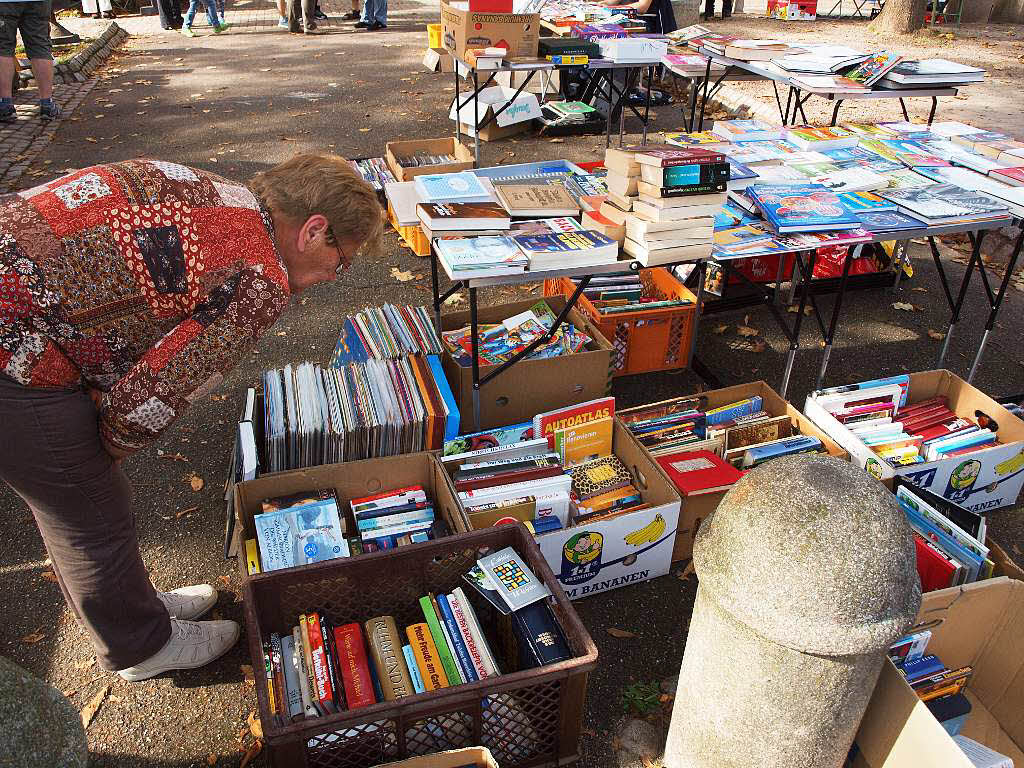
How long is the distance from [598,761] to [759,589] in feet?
3.36

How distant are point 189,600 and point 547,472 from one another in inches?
54.2

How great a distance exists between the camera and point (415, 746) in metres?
2.10

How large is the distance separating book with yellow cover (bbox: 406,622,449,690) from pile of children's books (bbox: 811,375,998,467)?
6.69 ft

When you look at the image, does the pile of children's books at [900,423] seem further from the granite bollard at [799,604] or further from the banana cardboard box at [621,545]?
the granite bollard at [799,604]

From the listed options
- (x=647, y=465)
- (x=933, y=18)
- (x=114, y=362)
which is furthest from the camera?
(x=933, y=18)

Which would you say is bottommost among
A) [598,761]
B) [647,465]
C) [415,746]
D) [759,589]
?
[598,761]

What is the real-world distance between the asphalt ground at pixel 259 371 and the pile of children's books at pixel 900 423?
387 mm

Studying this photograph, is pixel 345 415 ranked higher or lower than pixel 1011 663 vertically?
higher

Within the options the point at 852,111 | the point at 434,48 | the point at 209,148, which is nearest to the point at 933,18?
the point at 852,111

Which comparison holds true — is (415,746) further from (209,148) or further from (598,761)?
(209,148)

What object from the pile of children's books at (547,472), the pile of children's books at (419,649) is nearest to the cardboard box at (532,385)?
the pile of children's books at (547,472)

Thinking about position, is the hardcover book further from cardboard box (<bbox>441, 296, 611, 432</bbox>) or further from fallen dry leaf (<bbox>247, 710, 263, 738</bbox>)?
cardboard box (<bbox>441, 296, 611, 432</bbox>)

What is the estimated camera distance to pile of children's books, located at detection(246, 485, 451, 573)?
261 cm

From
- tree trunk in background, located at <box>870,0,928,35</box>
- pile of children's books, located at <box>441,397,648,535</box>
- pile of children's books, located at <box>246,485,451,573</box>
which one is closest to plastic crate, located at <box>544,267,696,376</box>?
pile of children's books, located at <box>441,397,648,535</box>
